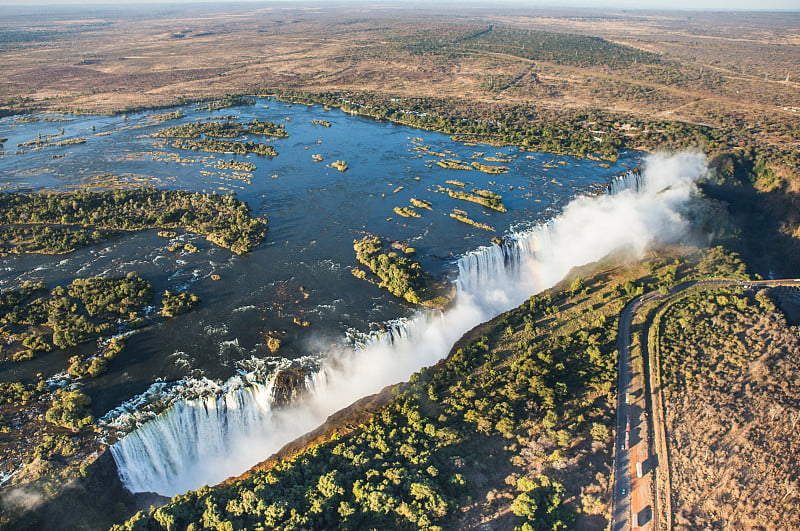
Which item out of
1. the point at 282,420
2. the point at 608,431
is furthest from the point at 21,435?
the point at 608,431

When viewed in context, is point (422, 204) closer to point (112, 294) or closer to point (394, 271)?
point (394, 271)

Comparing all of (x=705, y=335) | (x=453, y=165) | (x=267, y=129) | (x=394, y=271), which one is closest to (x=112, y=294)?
(x=394, y=271)

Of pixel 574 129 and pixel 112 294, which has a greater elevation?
pixel 574 129

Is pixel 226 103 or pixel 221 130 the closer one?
pixel 221 130

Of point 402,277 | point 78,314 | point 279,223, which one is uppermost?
point 279,223

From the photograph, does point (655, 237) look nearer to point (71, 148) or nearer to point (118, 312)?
point (118, 312)

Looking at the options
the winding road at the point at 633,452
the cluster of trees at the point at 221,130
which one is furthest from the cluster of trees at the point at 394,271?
the cluster of trees at the point at 221,130
